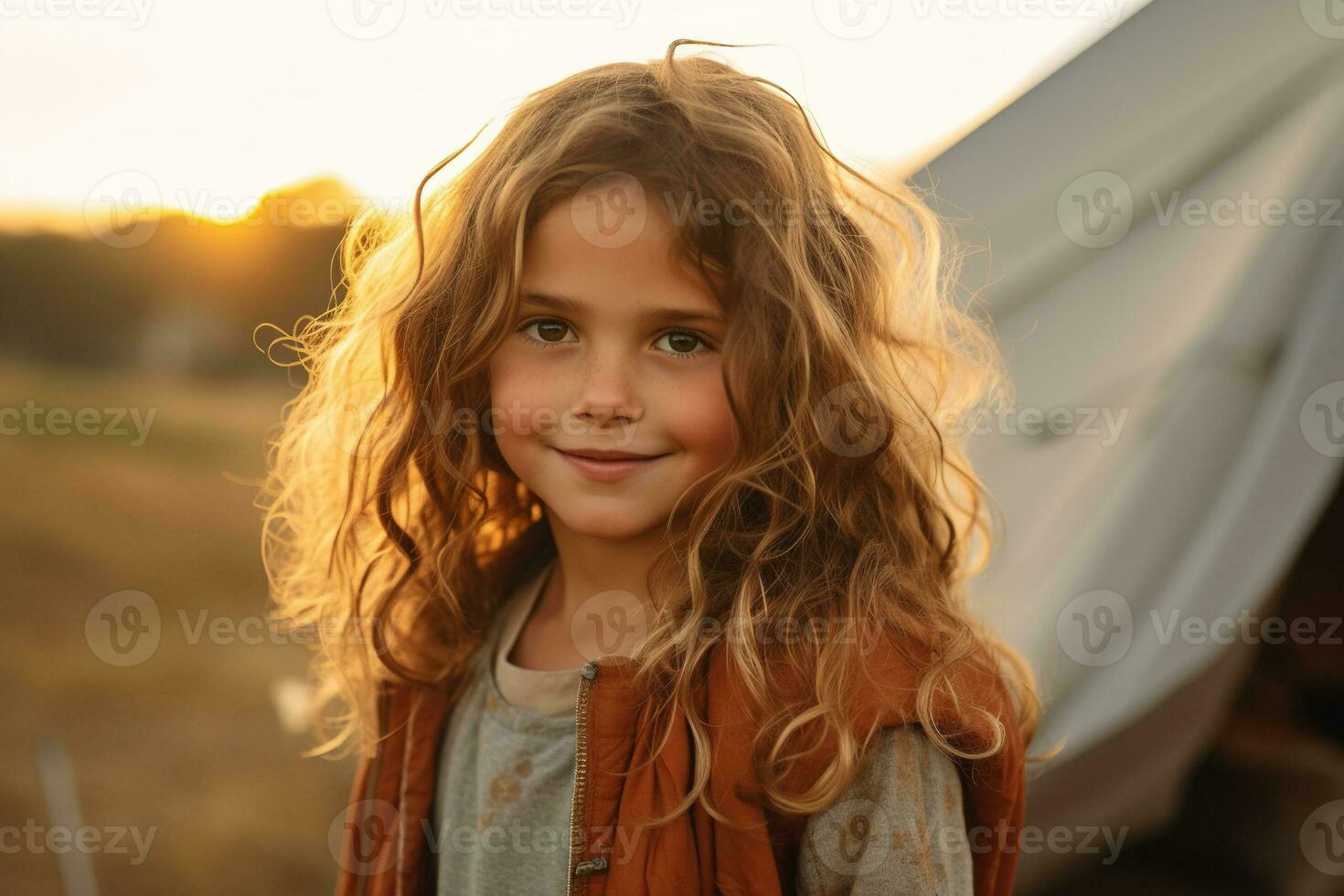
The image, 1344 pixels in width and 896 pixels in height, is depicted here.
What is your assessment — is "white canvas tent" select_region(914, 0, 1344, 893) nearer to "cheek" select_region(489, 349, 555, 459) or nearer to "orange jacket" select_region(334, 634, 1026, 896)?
"orange jacket" select_region(334, 634, 1026, 896)

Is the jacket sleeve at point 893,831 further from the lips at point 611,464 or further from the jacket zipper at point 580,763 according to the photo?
the lips at point 611,464

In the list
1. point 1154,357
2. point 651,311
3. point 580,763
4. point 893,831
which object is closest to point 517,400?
point 651,311

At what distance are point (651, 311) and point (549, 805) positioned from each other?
54cm

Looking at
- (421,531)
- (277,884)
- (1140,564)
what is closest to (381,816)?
(421,531)

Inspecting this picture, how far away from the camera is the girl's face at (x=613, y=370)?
1.01m

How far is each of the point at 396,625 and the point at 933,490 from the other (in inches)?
26.8

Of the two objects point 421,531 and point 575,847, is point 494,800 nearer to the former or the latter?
point 575,847

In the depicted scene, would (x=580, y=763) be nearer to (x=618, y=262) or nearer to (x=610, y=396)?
(x=610, y=396)

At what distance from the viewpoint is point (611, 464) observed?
1049mm

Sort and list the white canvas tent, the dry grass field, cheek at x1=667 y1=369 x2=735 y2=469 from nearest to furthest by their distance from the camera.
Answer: cheek at x1=667 y1=369 x2=735 y2=469, the white canvas tent, the dry grass field

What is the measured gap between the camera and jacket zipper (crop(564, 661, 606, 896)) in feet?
3.34

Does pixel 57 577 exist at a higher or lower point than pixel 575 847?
lower

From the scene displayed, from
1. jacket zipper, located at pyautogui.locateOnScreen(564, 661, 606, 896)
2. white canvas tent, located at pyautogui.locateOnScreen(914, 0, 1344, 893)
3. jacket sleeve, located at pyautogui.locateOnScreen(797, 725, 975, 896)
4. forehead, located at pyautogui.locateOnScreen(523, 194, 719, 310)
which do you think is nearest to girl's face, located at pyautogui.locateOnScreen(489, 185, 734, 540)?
forehead, located at pyautogui.locateOnScreen(523, 194, 719, 310)

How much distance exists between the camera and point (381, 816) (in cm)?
127
